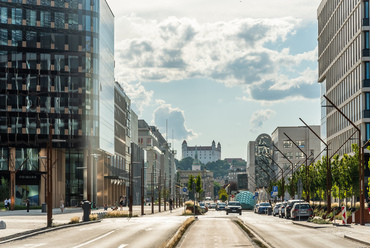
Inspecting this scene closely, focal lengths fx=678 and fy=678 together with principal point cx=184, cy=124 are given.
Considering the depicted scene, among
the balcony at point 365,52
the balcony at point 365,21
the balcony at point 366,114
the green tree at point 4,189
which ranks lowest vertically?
the green tree at point 4,189

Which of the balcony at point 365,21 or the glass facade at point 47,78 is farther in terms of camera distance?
the glass facade at point 47,78

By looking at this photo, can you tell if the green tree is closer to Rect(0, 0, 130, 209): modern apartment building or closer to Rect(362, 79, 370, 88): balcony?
Rect(0, 0, 130, 209): modern apartment building

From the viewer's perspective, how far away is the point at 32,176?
10088cm

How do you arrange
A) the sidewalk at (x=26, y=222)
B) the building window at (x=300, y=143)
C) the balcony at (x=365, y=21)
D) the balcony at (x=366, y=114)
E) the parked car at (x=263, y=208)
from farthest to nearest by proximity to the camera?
the building window at (x=300, y=143)
the parked car at (x=263, y=208)
the balcony at (x=365, y=21)
the balcony at (x=366, y=114)
the sidewalk at (x=26, y=222)

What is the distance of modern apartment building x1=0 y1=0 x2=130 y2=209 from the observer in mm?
99125

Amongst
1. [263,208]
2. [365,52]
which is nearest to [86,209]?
[365,52]

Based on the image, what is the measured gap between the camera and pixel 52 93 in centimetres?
10238

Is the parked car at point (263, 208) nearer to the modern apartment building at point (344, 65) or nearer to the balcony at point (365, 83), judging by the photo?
the modern apartment building at point (344, 65)

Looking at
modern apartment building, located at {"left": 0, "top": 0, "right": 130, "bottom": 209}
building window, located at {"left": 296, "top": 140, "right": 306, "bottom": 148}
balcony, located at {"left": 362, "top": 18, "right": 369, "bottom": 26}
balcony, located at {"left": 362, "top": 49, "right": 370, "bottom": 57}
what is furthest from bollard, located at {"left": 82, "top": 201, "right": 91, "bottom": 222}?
building window, located at {"left": 296, "top": 140, "right": 306, "bottom": 148}

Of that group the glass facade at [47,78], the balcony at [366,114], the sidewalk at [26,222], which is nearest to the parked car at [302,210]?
the sidewalk at [26,222]

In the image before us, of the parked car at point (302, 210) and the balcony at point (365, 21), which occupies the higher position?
the balcony at point (365, 21)

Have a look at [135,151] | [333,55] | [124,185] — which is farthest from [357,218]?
[135,151]

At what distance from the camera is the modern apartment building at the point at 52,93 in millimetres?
99125

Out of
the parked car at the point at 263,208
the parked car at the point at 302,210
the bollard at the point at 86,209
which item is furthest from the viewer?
the parked car at the point at 263,208
